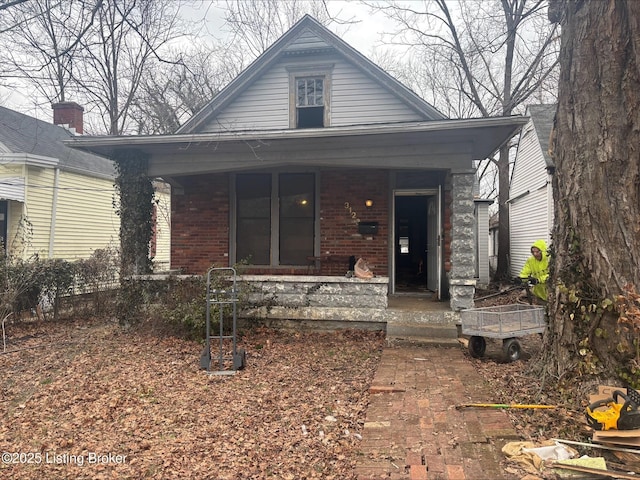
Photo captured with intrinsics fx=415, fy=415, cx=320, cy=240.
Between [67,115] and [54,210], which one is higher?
[67,115]

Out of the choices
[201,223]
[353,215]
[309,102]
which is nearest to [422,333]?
[353,215]

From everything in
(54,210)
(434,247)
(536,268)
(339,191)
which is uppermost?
(339,191)

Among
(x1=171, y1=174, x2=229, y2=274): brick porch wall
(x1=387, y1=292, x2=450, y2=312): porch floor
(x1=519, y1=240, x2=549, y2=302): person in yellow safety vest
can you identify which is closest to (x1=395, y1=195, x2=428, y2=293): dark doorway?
(x1=387, y1=292, x2=450, y2=312): porch floor

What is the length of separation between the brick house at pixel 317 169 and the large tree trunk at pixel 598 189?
207cm

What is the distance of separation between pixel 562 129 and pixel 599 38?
805mm

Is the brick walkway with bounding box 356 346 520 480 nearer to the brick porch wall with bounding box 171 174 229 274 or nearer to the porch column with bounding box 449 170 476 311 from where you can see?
the porch column with bounding box 449 170 476 311

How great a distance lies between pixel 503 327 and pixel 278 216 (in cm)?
497

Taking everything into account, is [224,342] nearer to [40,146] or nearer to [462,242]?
[462,242]

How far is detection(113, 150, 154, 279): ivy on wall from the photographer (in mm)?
7363

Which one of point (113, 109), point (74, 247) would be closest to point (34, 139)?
point (74, 247)

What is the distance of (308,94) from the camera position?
32.5 feet

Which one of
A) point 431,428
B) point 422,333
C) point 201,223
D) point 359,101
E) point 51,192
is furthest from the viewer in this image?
point 51,192

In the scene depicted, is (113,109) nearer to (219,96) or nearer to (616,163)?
(219,96)

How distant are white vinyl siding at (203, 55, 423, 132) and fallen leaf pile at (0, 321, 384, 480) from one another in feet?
17.7
